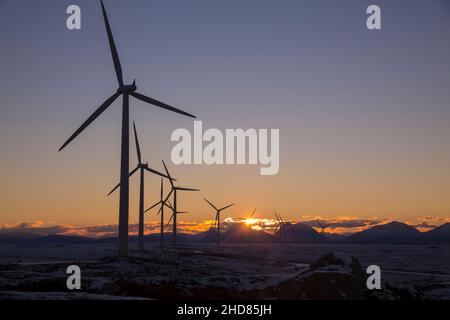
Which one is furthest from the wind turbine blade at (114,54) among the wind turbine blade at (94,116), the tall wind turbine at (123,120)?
the wind turbine blade at (94,116)

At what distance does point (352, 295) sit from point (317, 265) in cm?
470

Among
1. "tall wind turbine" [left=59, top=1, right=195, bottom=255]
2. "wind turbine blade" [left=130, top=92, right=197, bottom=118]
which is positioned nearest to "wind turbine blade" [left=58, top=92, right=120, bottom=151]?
"tall wind turbine" [left=59, top=1, right=195, bottom=255]

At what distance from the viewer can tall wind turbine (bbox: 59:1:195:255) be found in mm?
52622

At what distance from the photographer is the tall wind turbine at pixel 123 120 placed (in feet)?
173

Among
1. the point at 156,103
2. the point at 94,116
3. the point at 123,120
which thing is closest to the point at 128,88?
the point at 156,103

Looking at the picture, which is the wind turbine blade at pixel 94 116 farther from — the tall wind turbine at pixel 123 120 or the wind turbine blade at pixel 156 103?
the wind turbine blade at pixel 156 103

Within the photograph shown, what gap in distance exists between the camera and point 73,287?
3119cm
